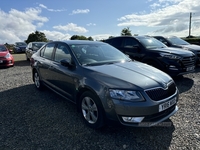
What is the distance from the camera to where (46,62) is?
4535 mm

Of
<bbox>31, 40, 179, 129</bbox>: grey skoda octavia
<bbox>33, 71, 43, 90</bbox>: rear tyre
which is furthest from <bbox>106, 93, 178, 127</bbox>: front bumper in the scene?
<bbox>33, 71, 43, 90</bbox>: rear tyre

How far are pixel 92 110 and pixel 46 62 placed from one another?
2239 millimetres

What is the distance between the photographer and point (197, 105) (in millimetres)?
3998

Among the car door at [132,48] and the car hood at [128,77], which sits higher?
the car door at [132,48]

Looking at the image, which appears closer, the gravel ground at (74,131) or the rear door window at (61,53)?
the gravel ground at (74,131)

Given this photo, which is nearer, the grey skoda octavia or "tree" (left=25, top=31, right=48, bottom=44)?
the grey skoda octavia

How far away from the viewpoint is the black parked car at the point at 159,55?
564cm

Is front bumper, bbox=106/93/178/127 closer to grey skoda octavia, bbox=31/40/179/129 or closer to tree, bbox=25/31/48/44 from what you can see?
grey skoda octavia, bbox=31/40/179/129

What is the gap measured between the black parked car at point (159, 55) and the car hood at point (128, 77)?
2.84 metres

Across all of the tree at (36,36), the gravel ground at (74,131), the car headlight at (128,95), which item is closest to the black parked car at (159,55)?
the gravel ground at (74,131)

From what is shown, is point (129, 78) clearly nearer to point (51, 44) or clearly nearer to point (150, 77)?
point (150, 77)

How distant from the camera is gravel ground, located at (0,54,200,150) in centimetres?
260

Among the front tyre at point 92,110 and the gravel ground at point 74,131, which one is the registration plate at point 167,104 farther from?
the front tyre at point 92,110

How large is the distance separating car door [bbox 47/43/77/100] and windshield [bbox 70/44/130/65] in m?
0.24
